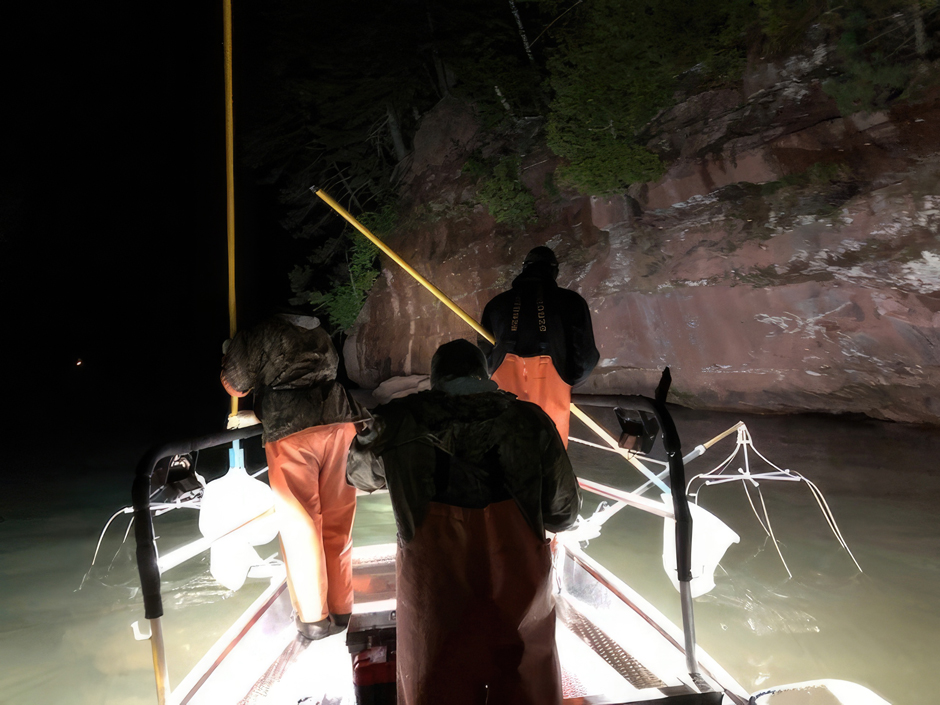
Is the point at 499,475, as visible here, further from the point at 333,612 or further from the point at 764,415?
the point at 764,415

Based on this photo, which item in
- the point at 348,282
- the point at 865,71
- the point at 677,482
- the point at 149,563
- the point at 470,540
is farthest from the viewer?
the point at 348,282

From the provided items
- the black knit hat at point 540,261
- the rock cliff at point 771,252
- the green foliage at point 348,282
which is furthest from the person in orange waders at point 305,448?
the green foliage at point 348,282

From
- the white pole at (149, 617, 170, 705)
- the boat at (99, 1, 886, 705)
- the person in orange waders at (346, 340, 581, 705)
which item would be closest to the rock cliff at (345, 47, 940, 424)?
the boat at (99, 1, 886, 705)

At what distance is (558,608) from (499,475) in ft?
6.03

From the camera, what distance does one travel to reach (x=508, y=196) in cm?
1355

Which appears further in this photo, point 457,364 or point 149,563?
point 149,563

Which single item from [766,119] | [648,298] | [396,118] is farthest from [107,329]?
[766,119]

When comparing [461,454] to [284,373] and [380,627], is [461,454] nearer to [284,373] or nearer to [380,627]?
[380,627]

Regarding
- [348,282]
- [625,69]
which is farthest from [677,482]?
[348,282]

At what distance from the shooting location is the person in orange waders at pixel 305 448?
2371 mm

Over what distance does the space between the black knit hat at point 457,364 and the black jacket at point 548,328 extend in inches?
59.1

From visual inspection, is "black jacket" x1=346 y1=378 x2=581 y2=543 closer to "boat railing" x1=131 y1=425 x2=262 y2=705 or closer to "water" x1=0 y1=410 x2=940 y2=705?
"boat railing" x1=131 y1=425 x2=262 y2=705

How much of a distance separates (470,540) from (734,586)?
13.0 ft

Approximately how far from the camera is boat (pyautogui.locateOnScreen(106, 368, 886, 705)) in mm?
1905
